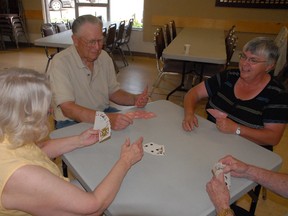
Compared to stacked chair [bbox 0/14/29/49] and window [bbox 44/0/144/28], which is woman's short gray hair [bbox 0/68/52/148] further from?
stacked chair [bbox 0/14/29/49]

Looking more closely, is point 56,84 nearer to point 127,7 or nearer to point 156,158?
point 156,158

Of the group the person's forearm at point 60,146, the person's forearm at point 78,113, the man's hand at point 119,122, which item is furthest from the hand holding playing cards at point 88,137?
the person's forearm at point 78,113

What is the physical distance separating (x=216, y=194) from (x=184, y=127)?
20.9 inches

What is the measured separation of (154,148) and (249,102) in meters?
0.76

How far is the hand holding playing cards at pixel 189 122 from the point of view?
1394 mm

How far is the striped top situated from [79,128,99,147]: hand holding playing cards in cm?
91

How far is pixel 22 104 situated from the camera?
796mm

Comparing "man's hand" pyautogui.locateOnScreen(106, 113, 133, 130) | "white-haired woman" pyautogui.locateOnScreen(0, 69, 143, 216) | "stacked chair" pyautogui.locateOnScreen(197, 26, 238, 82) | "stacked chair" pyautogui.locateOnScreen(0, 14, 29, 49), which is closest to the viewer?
"white-haired woman" pyautogui.locateOnScreen(0, 69, 143, 216)

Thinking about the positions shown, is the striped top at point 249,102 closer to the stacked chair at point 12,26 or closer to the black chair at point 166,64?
the black chair at point 166,64

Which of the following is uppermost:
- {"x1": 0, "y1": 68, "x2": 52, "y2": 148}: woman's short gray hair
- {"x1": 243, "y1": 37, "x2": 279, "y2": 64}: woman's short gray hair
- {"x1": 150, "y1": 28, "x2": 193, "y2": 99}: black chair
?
{"x1": 243, "y1": 37, "x2": 279, "y2": 64}: woman's short gray hair

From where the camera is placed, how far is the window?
247 inches

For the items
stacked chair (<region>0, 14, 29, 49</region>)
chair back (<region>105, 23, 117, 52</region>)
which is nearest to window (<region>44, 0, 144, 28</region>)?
stacked chair (<region>0, 14, 29, 49</region>)

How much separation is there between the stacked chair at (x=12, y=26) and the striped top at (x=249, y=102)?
6.19 m

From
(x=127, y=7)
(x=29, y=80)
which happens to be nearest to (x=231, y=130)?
(x=29, y=80)
